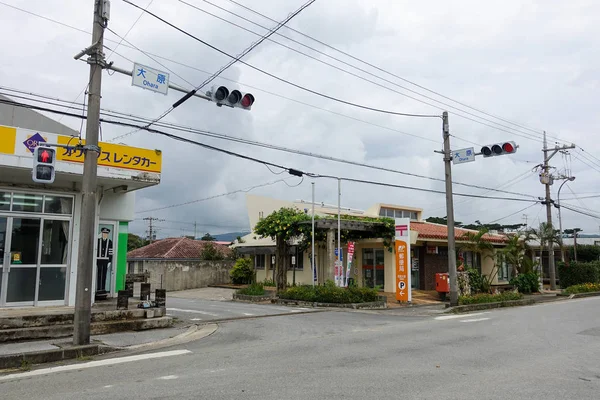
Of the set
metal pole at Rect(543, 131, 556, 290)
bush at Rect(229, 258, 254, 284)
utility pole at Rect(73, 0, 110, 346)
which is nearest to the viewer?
utility pole at Rect(73, 0, 110, 346)

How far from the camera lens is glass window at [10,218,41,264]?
1198cm

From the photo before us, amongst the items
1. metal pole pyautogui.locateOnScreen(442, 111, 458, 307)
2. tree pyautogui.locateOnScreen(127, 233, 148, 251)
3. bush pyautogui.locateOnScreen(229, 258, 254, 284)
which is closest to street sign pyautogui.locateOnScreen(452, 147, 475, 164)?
metal pole pyautogui.locateOnScreen(442, 111, 458, 307)

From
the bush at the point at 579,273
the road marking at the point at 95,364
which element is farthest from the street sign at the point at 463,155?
the bush at the point at 579,273

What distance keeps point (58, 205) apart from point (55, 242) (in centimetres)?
106

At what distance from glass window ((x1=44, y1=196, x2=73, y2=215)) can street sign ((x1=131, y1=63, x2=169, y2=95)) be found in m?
5.01

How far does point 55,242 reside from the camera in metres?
12.8

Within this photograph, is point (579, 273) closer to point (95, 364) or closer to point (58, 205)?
point (58, 205)

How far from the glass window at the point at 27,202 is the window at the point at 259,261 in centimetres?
2133

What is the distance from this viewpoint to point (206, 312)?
1695cm

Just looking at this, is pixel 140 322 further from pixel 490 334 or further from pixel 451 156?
pixel 451 156

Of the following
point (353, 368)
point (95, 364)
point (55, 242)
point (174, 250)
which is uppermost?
point (174, 250)

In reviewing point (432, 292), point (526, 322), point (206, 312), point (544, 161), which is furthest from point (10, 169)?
point (544, 161)

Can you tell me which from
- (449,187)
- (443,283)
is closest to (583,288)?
(443,283)

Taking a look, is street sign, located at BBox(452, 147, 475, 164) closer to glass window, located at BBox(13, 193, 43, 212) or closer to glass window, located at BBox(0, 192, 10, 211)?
glass window, located at BBox(13, 193, 43, 212)
